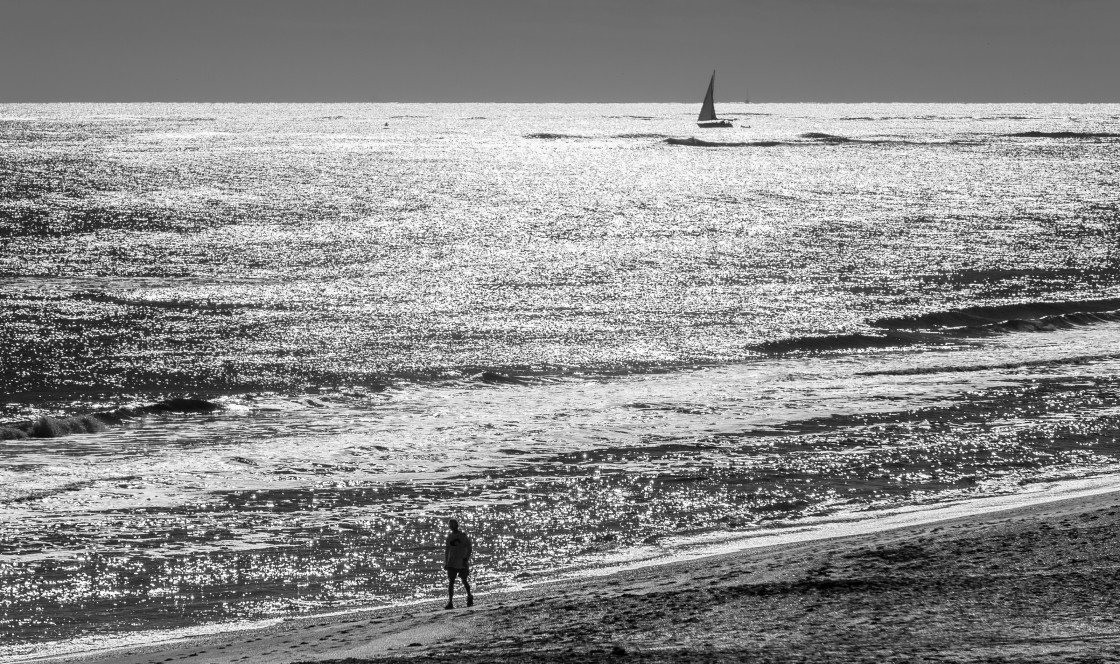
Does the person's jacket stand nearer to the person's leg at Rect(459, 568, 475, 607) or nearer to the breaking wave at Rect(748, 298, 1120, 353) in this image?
the person's leg at Rect(459, 568, 475, 607)

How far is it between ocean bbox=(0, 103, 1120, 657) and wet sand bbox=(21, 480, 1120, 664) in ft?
7.18

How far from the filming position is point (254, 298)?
5041 cm

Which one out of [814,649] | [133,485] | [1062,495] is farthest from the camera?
[133,485]

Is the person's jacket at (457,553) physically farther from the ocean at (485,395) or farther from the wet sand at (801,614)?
the ocean at (485,395)

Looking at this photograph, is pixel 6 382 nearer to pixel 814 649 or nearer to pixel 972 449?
pixel 972 449

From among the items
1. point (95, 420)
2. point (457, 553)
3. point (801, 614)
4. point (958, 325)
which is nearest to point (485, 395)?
point (95, 420)

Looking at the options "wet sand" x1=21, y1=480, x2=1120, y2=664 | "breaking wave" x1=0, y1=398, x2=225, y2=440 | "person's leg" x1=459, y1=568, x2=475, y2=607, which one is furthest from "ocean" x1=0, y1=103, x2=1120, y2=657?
"wet sand" x1=21, y1=480, x2=1120, y2=664

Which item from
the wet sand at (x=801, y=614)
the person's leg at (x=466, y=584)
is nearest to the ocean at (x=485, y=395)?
the person's leg at (x=466, y=584)

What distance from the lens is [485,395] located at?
34000 mm

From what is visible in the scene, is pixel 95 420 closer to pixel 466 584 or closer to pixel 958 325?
pixel 466 584

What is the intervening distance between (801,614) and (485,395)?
20467 mm

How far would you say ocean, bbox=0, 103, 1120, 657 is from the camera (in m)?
20.6

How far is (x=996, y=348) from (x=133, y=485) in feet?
93.0

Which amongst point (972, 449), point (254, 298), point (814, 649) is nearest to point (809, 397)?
point (972, 449)
